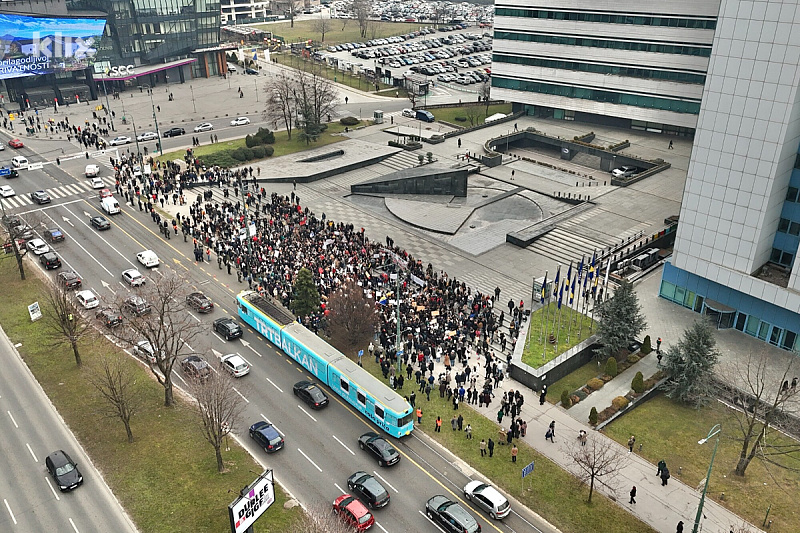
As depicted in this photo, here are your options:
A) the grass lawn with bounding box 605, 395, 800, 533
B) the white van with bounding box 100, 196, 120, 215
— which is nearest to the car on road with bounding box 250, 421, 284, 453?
the grass lawn with bounding box 605, 395, 800, 533

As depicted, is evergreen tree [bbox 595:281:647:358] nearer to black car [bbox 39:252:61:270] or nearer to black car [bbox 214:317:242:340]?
black car [bbox 214:317:242:340]

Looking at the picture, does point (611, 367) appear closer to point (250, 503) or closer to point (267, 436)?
point (267, 436)

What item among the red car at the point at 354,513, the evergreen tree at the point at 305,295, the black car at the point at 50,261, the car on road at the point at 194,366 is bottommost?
the red car at the point at 354,513

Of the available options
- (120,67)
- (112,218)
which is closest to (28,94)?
(120,67)

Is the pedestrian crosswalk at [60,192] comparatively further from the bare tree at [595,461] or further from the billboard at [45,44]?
the bare tree at [595,461]

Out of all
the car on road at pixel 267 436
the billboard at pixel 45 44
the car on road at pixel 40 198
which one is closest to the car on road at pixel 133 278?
the car on road at pixel 267 436

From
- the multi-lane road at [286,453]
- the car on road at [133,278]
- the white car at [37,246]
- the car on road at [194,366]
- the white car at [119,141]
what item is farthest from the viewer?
the white car at [119,141]
